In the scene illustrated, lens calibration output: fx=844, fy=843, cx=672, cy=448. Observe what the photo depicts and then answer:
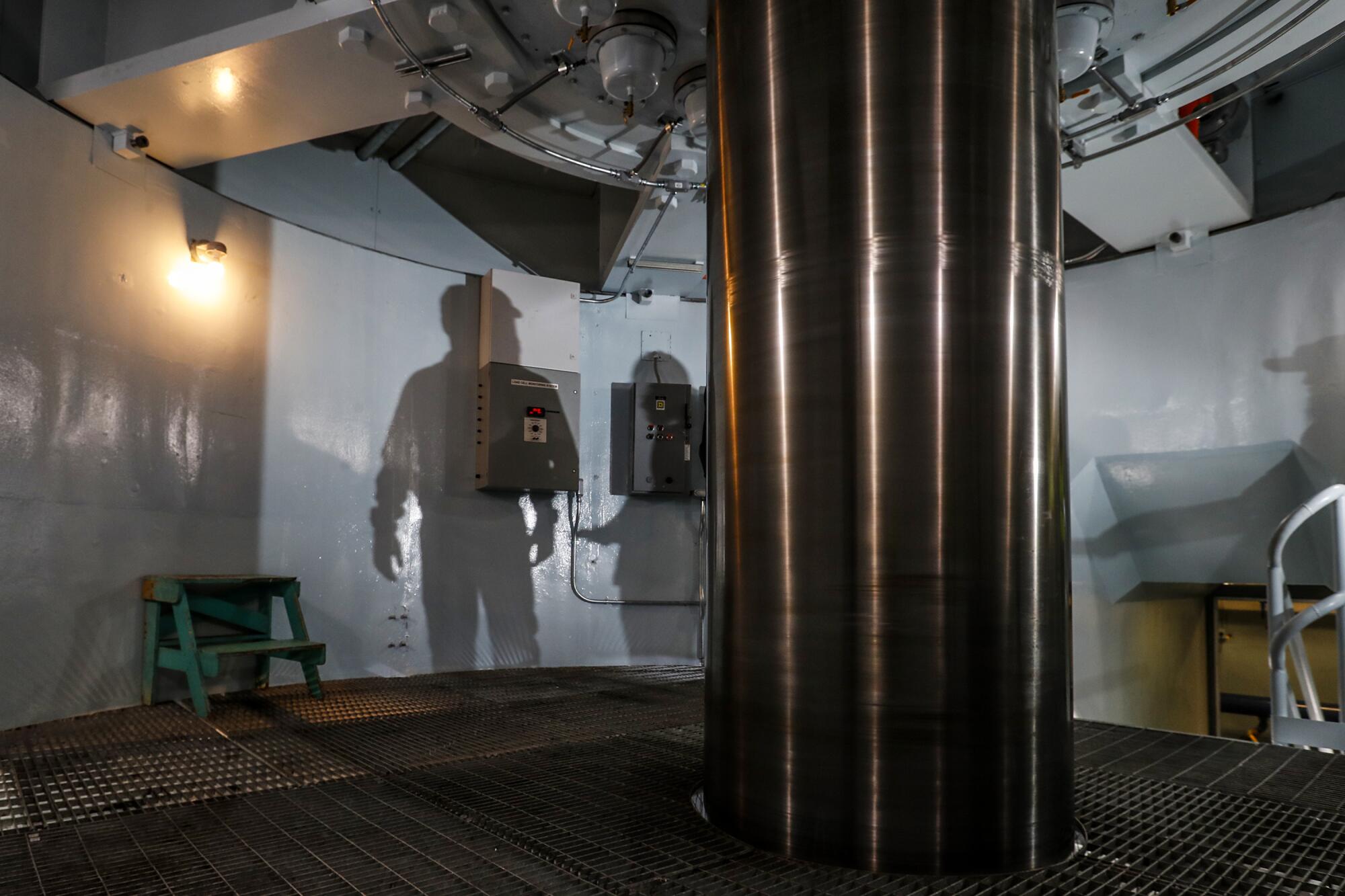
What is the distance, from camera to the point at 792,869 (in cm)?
179

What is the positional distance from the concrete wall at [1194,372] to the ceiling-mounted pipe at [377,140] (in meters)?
4.43

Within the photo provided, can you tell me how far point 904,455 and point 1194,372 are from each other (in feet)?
13.5

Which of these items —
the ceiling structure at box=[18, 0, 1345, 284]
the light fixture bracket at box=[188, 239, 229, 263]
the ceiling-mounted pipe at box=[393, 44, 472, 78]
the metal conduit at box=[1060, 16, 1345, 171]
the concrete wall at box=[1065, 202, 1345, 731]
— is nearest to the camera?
the metal conduit at box=[1060, 16, 1345, 171]

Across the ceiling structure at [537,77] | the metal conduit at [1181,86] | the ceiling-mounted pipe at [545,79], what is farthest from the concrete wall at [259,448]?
the metal conduit at [1181,86]

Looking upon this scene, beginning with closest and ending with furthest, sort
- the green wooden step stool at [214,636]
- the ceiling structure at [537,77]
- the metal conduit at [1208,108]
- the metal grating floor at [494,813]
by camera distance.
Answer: the metal grating floor at [494,813] < the metal conduit at [1208,108] < the ceiling structure at [537,77] < the green wooden step stool at [214,636]

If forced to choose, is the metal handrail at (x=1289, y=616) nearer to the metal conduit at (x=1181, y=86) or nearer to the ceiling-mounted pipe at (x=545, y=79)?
the metal conduit at (x=1181, y=86)

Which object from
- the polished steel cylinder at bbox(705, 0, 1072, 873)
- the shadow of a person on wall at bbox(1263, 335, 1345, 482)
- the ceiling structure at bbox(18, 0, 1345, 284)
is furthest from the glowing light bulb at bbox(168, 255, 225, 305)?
the shadow of a person on wall at bbox(1263, 335, 1345, 482)

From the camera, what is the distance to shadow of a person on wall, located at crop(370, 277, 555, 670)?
5156mm

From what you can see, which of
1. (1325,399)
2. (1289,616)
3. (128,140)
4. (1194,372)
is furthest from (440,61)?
(1325,399)

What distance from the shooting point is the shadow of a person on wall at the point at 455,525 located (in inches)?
203

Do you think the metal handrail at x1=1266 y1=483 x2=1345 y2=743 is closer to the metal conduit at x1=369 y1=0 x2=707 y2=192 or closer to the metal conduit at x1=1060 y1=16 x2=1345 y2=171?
the metal conduit at x1=1060 y1=16 x2=1345 y2=171

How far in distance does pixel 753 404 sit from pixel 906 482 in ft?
1.35

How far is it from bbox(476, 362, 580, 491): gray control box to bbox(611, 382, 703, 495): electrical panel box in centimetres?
47

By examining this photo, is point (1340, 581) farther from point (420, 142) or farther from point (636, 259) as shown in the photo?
point (420, 142)
